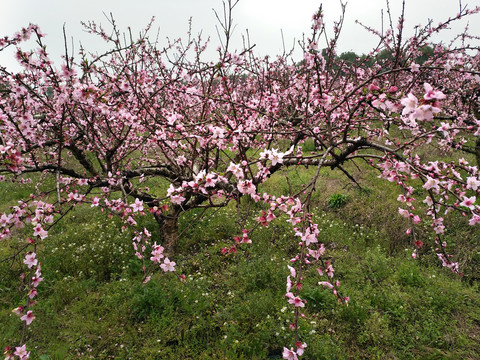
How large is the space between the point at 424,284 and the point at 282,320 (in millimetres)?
2473

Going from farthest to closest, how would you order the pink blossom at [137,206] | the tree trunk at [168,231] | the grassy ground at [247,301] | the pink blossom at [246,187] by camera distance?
the tree trunk at [168,231], the grassy ground at [247,301], the pink blossom at [137,206], the pink blossom at [246,187]

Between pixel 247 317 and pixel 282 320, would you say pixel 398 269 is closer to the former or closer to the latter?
pixel 282 320

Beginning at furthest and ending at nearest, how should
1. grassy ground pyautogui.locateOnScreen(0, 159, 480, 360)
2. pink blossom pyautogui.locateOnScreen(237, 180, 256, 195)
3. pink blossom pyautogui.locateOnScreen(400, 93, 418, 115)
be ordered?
grassy ground pyautogui.locateOnScreen(0, 159, 480, 360) < pink blossom pyautogui.locateOnScreen(237, 180, 256, 195) < pink blossom pyautogui.locateOnScreen(400, 93, 418, 115)

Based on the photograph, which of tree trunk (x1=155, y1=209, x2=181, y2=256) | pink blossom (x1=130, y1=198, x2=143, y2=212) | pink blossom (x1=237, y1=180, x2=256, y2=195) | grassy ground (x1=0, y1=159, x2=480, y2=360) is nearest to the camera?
pink blossom (x1=237, y1=180, x2=256, y2=195)

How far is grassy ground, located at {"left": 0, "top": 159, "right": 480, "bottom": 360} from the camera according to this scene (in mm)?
3365

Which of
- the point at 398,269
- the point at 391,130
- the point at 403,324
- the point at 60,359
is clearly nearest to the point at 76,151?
the point at 60,359

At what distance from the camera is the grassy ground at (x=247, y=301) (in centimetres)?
337

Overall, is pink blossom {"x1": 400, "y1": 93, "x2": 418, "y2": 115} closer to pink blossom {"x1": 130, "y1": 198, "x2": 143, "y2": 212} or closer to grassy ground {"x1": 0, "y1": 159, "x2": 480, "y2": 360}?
pink blossom {"x1": 130, "y1": 198, "x2": 143, "y2": 212}

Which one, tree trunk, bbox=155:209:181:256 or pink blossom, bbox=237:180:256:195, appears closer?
pink blossom, bbox=237:180:256:195

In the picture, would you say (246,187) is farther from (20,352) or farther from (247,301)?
(247,301)

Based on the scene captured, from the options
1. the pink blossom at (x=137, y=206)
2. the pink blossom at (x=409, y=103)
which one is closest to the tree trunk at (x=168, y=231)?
the pink blossom at (x=137, y=206)

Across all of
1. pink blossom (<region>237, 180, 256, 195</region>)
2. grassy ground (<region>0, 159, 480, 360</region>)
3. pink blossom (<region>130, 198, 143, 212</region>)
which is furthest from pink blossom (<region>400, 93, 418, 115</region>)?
grassy ground (<region>0, 159, 480, 360</region>)

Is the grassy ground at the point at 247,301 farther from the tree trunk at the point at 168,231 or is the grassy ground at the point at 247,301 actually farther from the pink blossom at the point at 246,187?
the pink blossom at the point at 246,187

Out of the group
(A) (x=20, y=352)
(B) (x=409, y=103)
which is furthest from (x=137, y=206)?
(B) (x=409, y=103)
